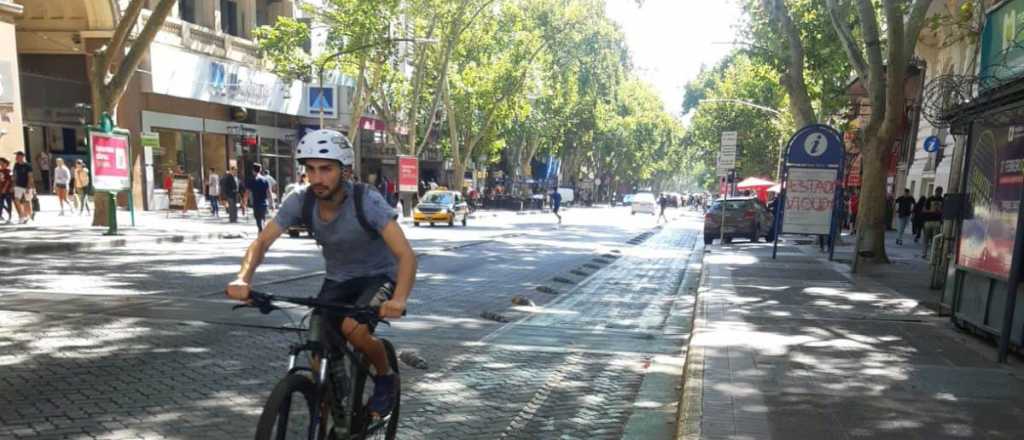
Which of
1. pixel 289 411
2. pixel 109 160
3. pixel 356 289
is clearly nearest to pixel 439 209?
pixel 109 160

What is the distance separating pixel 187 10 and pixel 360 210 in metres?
28.1

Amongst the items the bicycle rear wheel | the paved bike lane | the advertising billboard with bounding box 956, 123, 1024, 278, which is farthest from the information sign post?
the bicycle rear wheel

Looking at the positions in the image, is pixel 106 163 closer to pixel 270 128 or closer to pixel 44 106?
pixel 44 106

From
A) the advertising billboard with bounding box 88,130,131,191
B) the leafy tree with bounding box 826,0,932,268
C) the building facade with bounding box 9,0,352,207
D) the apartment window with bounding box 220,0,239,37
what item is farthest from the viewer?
the apartment window with bounding box 220,0,239,37

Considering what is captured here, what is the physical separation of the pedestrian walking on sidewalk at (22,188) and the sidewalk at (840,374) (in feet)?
55.0

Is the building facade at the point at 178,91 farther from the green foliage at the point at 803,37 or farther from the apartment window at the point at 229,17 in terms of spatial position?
the green foliage at the point at 803,37

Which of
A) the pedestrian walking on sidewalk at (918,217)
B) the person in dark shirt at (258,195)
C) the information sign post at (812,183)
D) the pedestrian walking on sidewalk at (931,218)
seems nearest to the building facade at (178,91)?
the person in dark shirt at (258,195)

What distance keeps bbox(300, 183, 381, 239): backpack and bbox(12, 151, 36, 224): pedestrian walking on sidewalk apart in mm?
17468

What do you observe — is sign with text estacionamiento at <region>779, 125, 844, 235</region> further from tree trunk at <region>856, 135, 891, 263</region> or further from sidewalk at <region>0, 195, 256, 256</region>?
sidewalk at <region>0, 195, 256, 256</region>

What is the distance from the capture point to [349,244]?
3.46m

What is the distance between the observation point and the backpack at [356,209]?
131 inches

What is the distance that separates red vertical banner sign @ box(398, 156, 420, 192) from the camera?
31047 millimetres

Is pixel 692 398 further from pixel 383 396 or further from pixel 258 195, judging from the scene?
pixel 258 195

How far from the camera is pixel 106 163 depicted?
52.3 feet
